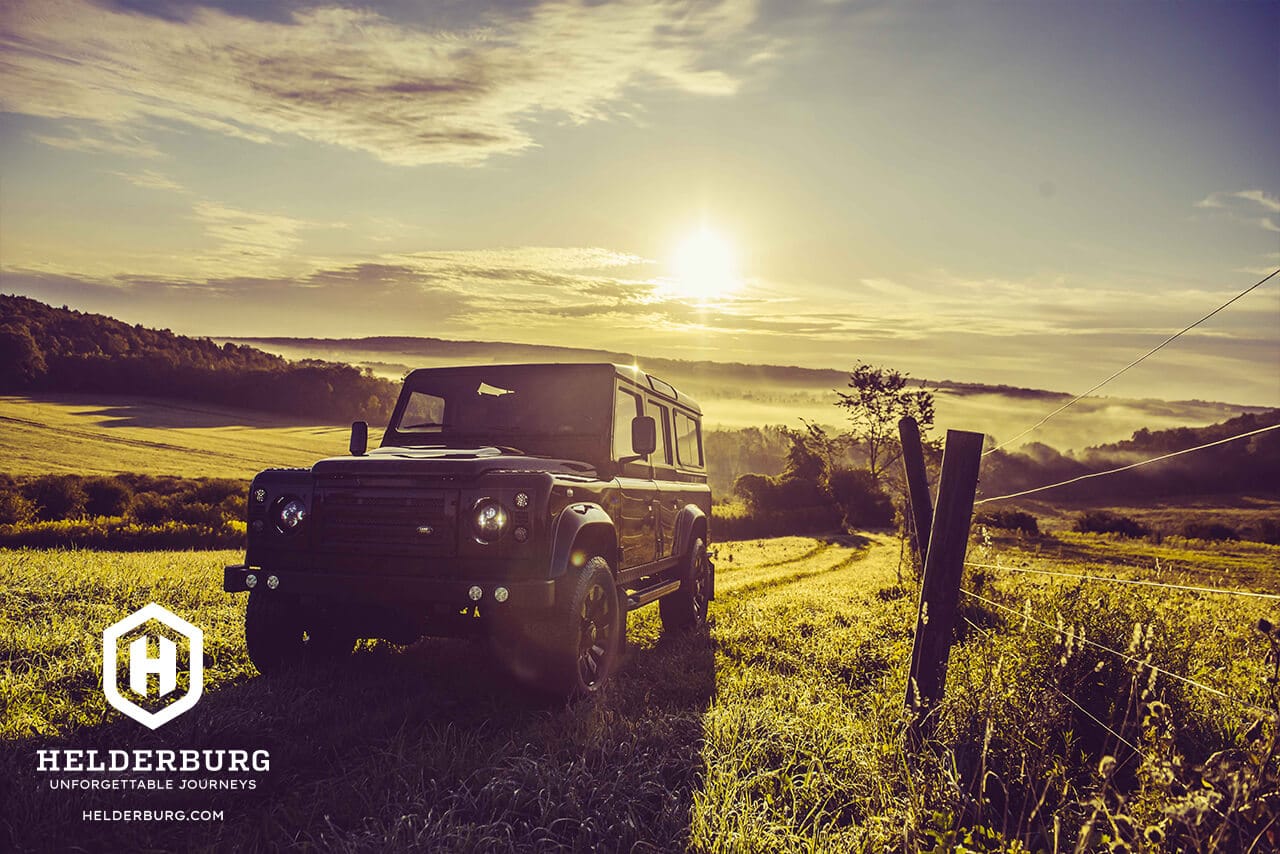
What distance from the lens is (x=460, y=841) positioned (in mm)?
3449

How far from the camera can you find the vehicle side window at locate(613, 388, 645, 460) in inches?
281

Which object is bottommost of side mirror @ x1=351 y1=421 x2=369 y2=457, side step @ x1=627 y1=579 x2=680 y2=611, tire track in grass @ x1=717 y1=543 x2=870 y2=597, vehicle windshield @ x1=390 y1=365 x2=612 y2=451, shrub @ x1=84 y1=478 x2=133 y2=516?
tire track in grass @ x1=717 y1=543 x2=870 y2=597

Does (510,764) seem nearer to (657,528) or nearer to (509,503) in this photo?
(509,503)

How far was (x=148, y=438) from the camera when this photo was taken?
45500 millimetres

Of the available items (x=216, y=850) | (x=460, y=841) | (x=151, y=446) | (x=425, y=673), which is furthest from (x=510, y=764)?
(x=151, y=446)

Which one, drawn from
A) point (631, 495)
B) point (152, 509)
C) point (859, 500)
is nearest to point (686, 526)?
point (631, 495)

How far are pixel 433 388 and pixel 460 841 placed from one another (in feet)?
15.9

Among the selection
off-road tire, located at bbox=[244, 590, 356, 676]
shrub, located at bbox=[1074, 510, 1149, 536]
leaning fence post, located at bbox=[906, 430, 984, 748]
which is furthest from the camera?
shrub, located at bbox=[1074, 510, 1149, 536]

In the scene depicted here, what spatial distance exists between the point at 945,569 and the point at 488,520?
2880 mm

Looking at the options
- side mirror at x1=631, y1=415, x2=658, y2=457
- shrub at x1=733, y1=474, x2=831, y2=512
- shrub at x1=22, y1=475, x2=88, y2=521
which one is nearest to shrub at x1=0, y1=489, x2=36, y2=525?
shrub at x1=22, y1=475, x2=88, y2=521

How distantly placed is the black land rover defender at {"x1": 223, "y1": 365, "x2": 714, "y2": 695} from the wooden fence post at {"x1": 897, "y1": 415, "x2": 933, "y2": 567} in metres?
2.33

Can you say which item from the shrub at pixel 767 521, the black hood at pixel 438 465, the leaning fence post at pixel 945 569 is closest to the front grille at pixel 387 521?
the black hood at pixel 438 465

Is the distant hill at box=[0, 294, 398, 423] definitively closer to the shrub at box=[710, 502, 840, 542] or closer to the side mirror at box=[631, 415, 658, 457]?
the shrub at box=[710, 502, 840, 542]

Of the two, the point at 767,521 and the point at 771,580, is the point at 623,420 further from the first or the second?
the point at 767,521
